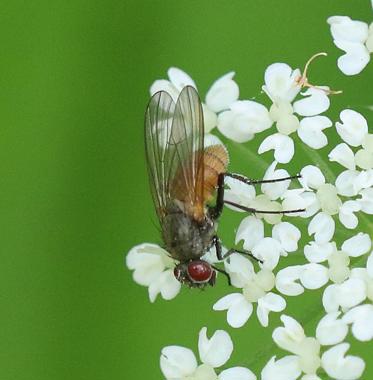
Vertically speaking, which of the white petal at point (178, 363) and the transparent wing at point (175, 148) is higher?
the transparent wing at point (175, 148)

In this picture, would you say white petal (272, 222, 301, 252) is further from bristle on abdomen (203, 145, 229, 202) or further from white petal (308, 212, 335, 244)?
bristle on abdomen (203, 145, 229, 202)

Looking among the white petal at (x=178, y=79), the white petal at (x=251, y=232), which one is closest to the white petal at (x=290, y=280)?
the white petal at (x=251, y=232)

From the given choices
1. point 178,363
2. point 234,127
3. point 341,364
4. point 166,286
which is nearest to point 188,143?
point 234,127

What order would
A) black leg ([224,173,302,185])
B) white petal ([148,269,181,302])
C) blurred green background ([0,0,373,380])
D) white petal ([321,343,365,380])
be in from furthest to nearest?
blurred green background ([0,0,373,380]) → white petal ([148,269,181,302]) → black leg ([224,173,302,185]) → white petal ([321,343,365,380])

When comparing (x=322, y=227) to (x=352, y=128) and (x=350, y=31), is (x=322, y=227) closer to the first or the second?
(x=352, y=128)

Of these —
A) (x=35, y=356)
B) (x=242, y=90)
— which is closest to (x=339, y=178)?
(x=242, y=90)

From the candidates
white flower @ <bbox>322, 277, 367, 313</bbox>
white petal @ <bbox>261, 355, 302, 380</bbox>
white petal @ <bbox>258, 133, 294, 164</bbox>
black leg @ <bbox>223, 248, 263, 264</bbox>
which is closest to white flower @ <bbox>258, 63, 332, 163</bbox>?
white petal @ <bbox>258, 133, 294, 164</bbox>

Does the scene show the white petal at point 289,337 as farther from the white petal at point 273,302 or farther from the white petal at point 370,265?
the white petal at point 370,265
